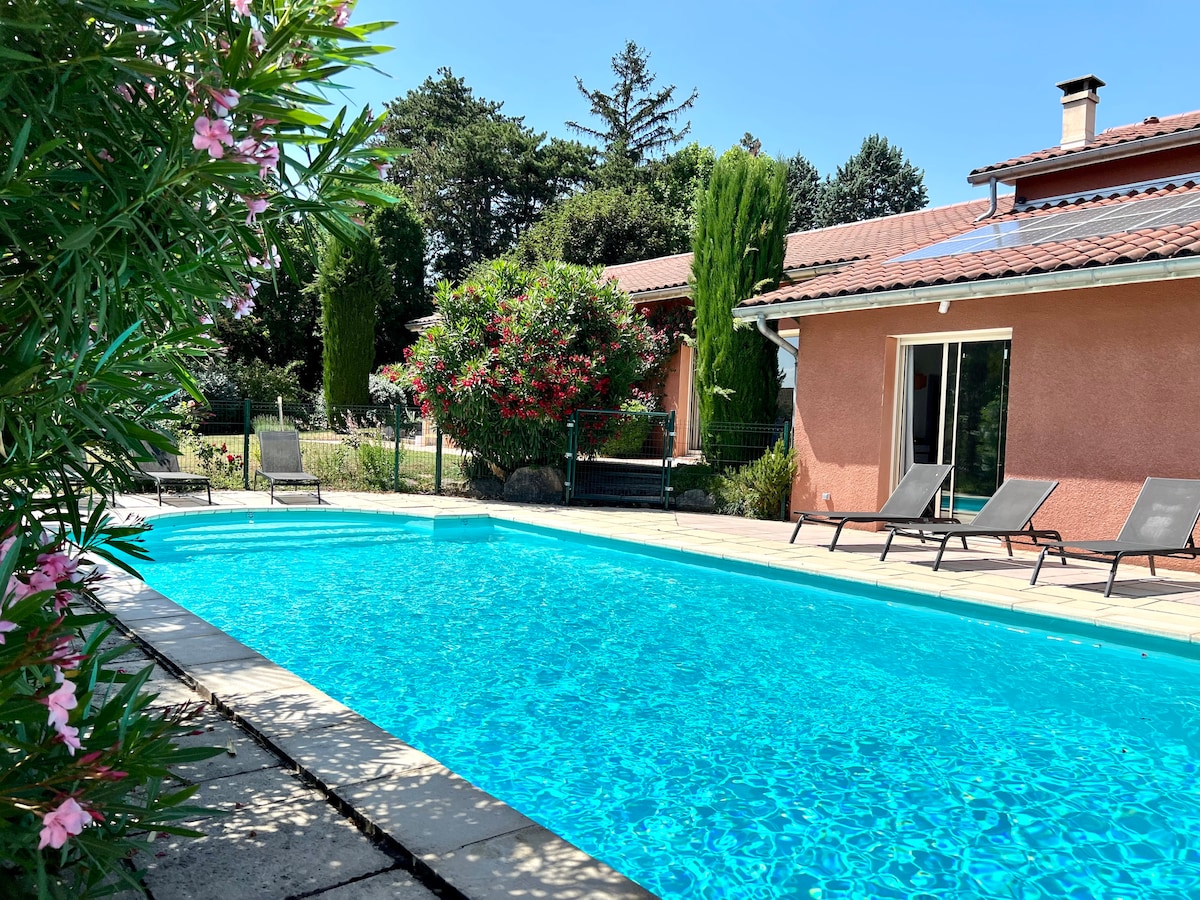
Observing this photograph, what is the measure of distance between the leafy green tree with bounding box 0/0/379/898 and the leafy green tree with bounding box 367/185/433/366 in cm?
2820

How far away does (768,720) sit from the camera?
16.7 feet

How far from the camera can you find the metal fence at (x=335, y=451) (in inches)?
572

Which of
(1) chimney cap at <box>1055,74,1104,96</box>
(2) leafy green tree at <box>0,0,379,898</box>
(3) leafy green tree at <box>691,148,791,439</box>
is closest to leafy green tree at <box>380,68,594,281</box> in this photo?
(3) leafy green tree at <box>691,148,791,439</box>

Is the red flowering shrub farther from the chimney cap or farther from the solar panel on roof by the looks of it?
the chimney cap

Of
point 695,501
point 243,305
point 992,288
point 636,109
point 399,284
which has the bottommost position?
point 695,501

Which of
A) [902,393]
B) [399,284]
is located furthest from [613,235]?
[902,393]

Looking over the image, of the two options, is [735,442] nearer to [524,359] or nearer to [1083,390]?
[524,359]

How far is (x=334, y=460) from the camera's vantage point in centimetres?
1530

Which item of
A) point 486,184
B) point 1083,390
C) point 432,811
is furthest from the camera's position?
point 486,184

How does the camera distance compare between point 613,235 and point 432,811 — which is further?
point 613,235

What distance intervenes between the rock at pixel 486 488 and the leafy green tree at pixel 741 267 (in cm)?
367

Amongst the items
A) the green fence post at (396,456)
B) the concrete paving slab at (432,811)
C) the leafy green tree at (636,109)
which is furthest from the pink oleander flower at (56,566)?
the leafy green tree at (636,109)

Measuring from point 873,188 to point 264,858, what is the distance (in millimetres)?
45290

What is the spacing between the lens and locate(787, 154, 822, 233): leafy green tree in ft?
138
